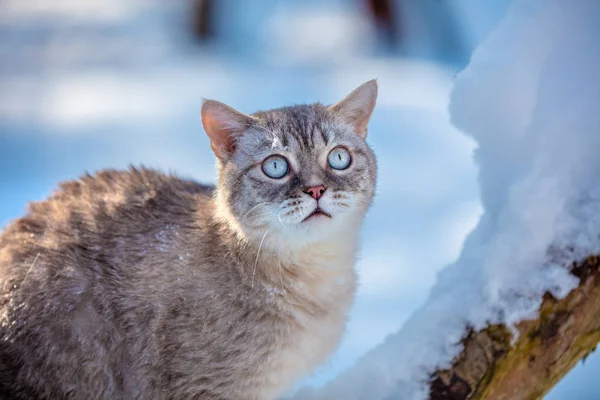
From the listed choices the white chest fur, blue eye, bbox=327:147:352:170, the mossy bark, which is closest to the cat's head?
blue eye, bbox=327:147:352:170

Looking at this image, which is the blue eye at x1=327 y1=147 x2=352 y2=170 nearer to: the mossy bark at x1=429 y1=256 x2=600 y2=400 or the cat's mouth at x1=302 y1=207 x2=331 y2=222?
the cat's mouth at x1=302 y1=207 x2=331 y2=222

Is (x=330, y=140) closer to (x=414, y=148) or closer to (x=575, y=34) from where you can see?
(x=575, y=34)

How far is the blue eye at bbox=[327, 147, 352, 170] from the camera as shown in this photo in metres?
2.41

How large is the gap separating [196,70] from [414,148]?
2237 millimetres

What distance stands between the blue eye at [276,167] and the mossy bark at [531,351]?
0.80m

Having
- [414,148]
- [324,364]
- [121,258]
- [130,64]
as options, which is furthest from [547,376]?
[130,64]

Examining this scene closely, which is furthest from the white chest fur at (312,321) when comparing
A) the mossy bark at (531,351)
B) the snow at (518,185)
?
the mossy bark at (531,351)

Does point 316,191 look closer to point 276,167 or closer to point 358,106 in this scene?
point 276,167

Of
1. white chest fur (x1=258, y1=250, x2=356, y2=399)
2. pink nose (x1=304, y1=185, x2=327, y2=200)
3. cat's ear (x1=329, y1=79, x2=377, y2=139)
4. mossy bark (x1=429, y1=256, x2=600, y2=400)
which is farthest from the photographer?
cat's ear (x1=329, y1=79, x2=377, y2=139)

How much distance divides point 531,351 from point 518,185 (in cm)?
48

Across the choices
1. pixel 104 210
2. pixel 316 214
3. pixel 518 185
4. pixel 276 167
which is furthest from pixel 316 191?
pixel 104 210

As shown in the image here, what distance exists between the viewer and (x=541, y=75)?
2.16m

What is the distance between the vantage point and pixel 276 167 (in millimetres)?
2381

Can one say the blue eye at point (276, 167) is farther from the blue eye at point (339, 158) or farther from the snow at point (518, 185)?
the snow at point (518, 185)
